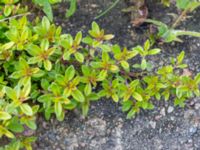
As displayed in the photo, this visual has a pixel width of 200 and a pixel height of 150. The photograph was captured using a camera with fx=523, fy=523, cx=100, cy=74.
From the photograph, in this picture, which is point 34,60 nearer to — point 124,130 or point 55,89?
point 55,89

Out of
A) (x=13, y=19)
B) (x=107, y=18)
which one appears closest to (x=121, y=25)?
(x=107, y=18)

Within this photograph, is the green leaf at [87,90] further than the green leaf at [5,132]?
Yes

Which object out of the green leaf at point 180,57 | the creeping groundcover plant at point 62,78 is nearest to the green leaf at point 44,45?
the creeping groundcover plant at point 62,78

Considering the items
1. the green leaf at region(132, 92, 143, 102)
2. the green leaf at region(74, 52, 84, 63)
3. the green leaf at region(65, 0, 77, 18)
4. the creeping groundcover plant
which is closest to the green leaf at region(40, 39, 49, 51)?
the creeping groundcover plant

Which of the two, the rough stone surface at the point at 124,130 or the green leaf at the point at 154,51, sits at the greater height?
the green leaf at the point at 154,51

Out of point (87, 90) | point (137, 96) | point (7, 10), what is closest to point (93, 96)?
point (87, 90)

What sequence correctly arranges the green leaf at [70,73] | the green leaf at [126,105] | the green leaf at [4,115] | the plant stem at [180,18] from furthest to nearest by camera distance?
the plant stem at [180,18] → the green leaf at [126,105] → the green leaf at [70,73] → the green leaf at [4,115]

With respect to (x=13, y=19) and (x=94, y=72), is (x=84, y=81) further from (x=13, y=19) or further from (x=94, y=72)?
(x=13, y=19)

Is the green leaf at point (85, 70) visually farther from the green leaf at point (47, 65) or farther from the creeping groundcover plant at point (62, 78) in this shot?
the green leaf at point (47, 65)
